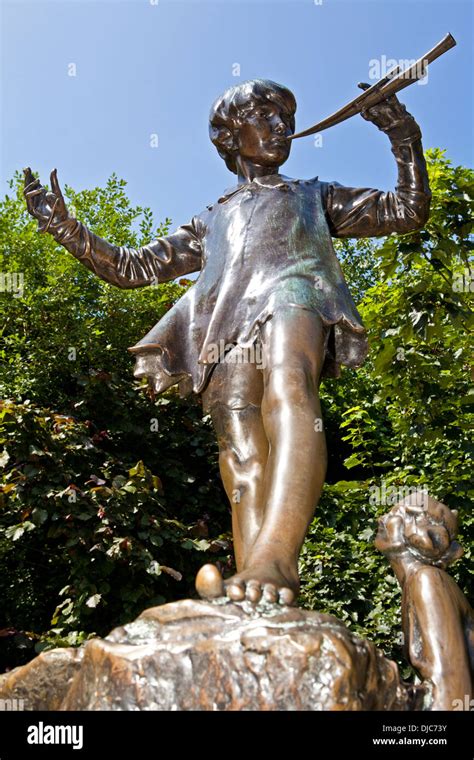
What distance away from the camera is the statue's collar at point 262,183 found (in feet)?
12.6

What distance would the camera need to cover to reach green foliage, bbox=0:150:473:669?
A: 7.68m

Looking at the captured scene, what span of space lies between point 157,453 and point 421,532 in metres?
7.58

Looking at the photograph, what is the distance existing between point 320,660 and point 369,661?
0.56 ft

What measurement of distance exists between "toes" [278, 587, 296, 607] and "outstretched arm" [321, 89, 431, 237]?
1.98 meters

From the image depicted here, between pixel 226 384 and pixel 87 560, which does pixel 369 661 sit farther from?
pixel 87 560

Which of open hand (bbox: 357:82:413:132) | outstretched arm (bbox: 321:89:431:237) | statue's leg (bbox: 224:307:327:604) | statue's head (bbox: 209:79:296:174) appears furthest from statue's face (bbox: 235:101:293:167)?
statue's leg (bbox: 224:307:327:604)

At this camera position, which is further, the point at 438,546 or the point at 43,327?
the point at 43,327

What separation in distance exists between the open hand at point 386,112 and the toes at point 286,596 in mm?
2110

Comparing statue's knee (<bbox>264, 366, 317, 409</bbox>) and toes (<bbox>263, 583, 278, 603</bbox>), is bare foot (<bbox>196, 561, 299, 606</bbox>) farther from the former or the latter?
statue's knee (<bbox>264, 366, 317, 409</bbox>)

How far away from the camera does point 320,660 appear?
2000mm

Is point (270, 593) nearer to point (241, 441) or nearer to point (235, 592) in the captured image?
point (235, 592)

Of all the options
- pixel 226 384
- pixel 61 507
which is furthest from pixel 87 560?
pixel 226 384

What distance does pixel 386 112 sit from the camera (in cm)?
367

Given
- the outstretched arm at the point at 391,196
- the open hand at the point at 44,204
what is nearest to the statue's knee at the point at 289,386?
the outstretched arm at the point at 391,196
